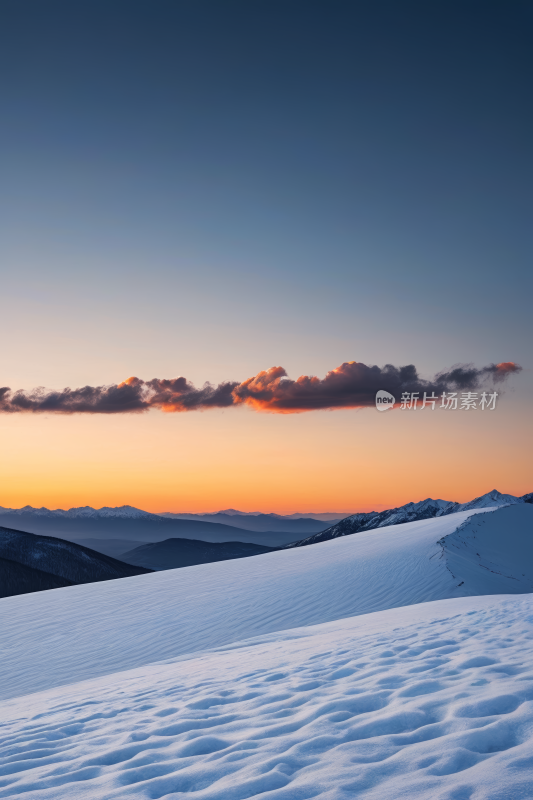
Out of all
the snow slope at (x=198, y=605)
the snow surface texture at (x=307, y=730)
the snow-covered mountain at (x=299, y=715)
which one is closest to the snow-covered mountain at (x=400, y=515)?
the snow slope at (x=198, y=605)

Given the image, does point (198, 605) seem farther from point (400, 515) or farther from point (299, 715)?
point (400, 515)

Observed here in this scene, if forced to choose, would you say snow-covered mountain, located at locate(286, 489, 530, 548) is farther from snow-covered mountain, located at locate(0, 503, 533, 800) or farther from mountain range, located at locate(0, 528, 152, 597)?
snow-covered mountain, located at locate(0, 503, 533, 800)

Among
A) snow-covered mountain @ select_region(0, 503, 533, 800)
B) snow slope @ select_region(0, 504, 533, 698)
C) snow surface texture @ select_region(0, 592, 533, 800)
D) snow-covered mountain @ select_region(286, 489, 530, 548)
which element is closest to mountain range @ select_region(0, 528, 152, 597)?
snow-covered mountain @ select_region(286, 489, 530, 548)

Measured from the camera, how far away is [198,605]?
1612cm

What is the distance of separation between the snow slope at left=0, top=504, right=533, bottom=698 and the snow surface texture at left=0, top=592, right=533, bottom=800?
6.28 meters

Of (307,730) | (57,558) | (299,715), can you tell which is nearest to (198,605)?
(299,715)

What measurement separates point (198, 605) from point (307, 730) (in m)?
13.0

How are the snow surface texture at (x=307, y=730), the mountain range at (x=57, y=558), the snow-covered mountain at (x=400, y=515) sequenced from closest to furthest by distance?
the snow surface texture at (x=307, y=730)
the mountain range at (x=57, y=558)
the snow-covered mountain at (x=400, y=515)

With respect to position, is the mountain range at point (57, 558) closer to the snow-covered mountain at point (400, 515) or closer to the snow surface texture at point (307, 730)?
the snow-covered mountain at point (400, 515)

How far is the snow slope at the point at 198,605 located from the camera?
12703 millimetres

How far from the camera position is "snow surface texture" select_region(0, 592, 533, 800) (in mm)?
3061

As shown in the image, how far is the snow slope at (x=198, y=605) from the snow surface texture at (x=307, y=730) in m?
6.28

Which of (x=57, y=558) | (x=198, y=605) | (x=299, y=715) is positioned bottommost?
(x=57, y=558)

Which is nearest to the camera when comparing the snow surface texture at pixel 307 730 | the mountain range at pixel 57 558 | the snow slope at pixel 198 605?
the snow surface texture at pixel 307 730
